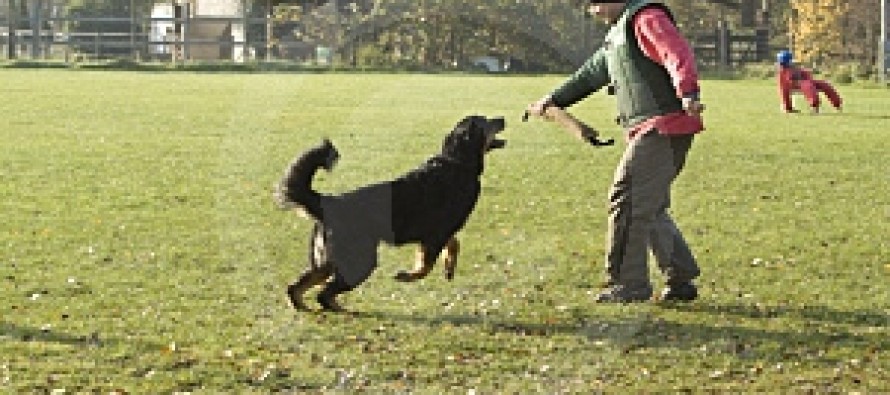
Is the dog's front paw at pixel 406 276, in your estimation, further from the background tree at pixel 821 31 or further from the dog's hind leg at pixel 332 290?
the background tree at pixel 821 31

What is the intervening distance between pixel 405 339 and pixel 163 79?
32917 mm

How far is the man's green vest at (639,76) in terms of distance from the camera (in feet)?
29.1

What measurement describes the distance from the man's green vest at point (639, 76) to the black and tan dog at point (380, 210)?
3.38 feet

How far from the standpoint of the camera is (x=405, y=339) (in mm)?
8305

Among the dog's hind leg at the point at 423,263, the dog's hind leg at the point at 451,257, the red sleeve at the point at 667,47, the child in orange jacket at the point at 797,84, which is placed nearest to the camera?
the red sleeve at the point at 667,47

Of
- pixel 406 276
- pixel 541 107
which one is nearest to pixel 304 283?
pixel 406 276

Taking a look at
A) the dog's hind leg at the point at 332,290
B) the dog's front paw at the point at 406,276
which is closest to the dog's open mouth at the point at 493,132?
the dog's front paw at the point at 406,276

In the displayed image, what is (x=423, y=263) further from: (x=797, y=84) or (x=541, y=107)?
(x=797, y=84)

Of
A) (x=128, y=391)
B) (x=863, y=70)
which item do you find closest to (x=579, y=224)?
(x=128, y=391)

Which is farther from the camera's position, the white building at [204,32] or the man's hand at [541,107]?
the white building at [204,32]

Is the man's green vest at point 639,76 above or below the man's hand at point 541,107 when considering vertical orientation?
above

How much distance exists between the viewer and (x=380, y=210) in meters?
8.96

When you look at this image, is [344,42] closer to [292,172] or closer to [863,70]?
[863,70]

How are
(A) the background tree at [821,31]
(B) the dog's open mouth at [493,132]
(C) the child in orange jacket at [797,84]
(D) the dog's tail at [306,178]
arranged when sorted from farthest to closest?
(A) the background tree at [821,31], (C) the child in orange jacket at [797,84], (B) the dog's open mouth at [493,132], (D) the dog's tail at [306,178]
